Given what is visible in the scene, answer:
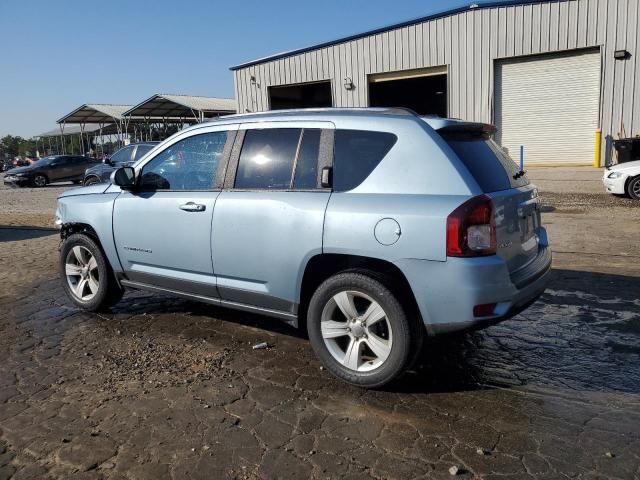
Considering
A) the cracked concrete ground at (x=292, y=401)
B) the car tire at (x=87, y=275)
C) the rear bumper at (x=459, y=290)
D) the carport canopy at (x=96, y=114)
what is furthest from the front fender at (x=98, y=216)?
the carport canopy at (x=96, y=114)

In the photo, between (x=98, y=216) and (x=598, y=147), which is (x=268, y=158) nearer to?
(x=98, y=216)

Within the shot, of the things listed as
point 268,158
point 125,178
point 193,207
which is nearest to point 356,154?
point 268,158

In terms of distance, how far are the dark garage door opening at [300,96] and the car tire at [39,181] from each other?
11.4m

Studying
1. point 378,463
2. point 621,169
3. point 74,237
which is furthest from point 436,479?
point 621,169

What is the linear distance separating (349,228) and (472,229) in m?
0.79

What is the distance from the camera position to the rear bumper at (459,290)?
3.35m

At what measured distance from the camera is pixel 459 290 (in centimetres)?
336

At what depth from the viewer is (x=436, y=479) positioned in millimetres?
2752

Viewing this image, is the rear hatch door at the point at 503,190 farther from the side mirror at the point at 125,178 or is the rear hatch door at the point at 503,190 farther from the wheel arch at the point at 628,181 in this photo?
the wheel arch at the point at 628,181

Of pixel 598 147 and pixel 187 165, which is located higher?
pixel 187 165

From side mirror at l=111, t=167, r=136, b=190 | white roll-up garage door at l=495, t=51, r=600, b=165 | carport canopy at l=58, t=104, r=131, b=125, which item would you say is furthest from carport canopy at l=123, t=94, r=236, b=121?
side mirror at l=111, t=167, r=136, b=190

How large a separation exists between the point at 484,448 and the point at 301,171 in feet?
7.21

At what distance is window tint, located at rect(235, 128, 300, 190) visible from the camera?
13.7 feet

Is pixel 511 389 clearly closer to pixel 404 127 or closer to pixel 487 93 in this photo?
pixel 404 127
